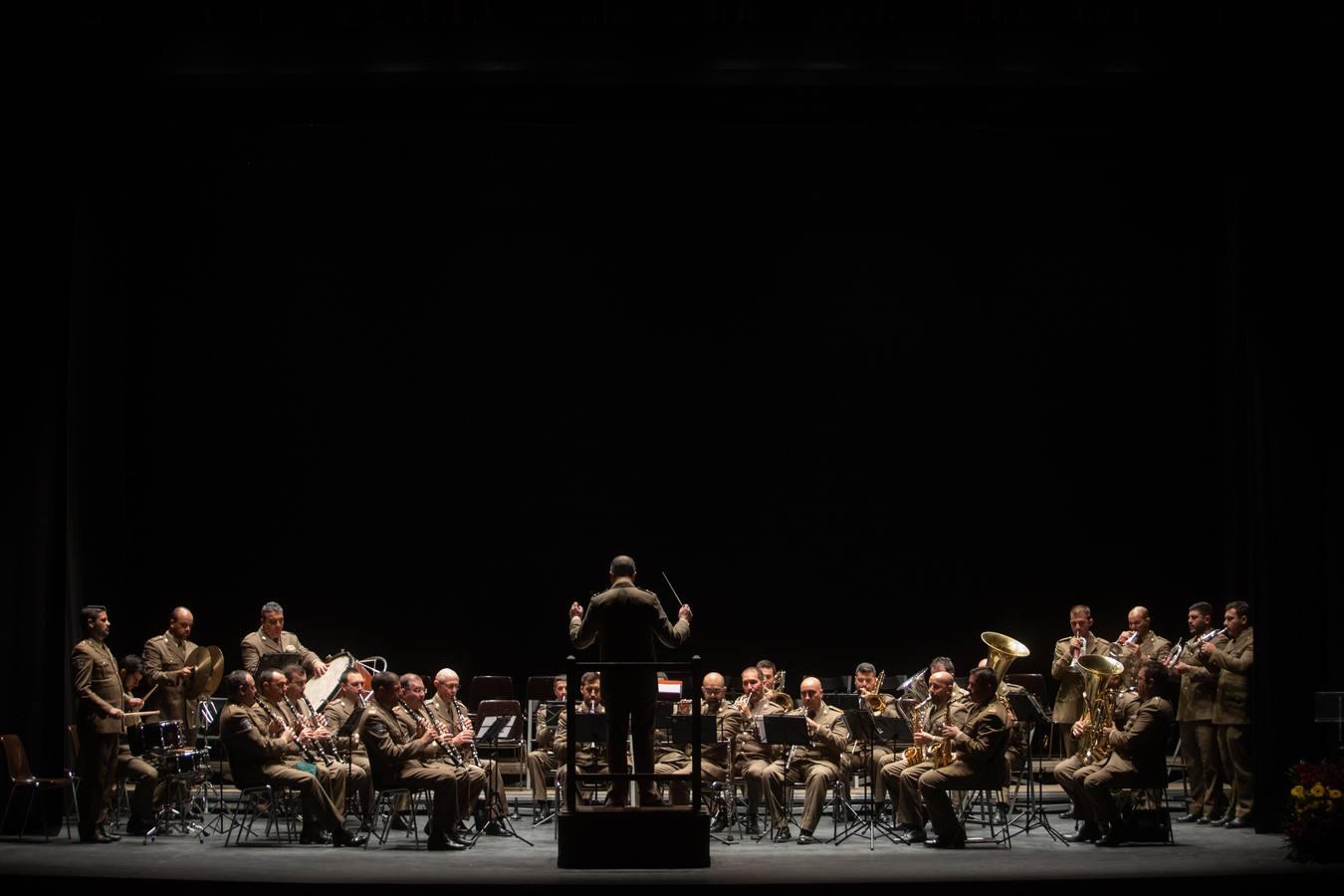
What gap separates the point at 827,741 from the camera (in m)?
10.6

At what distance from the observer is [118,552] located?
523 inches

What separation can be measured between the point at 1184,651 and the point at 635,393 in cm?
557

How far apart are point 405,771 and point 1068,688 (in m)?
5.63

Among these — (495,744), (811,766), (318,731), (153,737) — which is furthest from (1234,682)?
(153,737)

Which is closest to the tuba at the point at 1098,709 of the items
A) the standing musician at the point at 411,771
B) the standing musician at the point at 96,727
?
the standing musician at the point at 411,771

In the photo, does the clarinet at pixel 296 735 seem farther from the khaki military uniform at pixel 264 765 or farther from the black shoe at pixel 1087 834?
the black shoe at pixel 1087 834

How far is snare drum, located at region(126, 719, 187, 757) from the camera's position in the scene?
9.98 metres

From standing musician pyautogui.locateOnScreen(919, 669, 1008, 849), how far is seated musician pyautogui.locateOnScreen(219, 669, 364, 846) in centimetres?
396

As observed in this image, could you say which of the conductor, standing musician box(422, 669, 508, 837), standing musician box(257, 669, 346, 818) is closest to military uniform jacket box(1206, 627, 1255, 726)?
the conductor

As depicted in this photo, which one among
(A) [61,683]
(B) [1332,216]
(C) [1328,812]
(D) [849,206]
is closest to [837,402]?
(D) [849,206]

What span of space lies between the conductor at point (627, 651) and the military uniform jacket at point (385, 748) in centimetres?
156

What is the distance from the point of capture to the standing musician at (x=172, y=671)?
451 inches

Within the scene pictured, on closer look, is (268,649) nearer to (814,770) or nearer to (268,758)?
(268,758)

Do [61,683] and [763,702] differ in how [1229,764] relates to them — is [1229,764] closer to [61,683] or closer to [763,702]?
[763,702]
